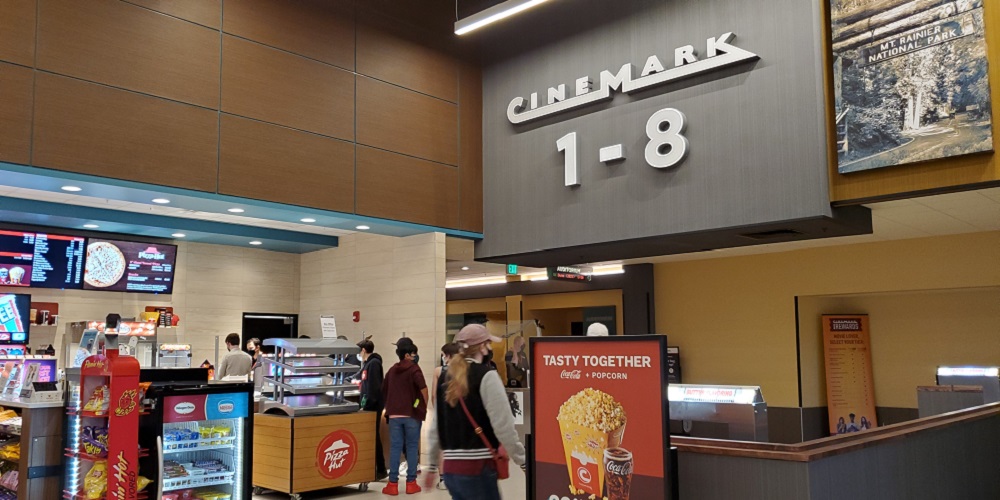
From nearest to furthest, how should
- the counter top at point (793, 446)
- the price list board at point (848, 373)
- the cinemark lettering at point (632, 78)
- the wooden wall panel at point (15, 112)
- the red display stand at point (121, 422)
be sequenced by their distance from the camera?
the counter top at point (793, 446) < the red display stand at point (121, 422) < the wooden wall panel at point (15, 112) < the cinemark lettering at point (632, 78) < the price list board at point (848, 373)

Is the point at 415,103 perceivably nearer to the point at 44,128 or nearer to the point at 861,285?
the point at 44,128

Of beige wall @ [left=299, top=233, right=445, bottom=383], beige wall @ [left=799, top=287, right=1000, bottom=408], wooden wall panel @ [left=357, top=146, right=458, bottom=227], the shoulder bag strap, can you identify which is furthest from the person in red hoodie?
beige wall @ [left=799, top=287, right=1000, bottom=408]

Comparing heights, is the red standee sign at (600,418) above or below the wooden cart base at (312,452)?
above

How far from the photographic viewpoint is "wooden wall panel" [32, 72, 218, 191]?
6.42 meters

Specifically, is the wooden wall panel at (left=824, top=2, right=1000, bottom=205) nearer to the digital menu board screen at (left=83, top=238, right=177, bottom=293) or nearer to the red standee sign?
the red standee sign

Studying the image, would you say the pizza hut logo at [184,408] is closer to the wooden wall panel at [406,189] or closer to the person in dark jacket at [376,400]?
the person in dark jacket at [376,400]

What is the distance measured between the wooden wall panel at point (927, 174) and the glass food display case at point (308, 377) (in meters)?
5.16

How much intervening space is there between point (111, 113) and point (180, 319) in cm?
534

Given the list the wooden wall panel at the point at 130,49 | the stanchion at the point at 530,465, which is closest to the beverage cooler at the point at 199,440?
the stanchion at the point at 530,465

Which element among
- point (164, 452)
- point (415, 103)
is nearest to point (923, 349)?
point (415, 103)

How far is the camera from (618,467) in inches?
139

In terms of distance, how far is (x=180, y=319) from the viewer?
1144 cm

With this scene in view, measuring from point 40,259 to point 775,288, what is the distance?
10.2 metres

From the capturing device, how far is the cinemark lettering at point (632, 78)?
7.79 m
